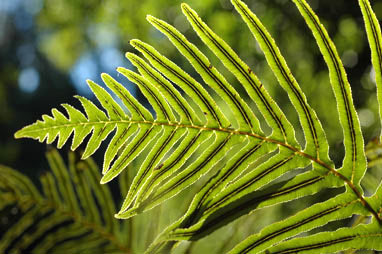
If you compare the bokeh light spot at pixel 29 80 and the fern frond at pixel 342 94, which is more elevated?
the bokeh light spot at pixel 29 80

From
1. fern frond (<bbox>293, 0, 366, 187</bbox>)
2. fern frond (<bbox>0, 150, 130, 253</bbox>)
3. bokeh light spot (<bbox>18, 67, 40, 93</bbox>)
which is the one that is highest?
bokeh light spot (<bbox>18, 67, 40, 93</bbox>)

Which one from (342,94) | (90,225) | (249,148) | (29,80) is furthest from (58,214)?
(29,80)

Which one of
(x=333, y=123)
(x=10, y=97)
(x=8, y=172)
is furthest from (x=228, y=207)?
(x=10, y=97)

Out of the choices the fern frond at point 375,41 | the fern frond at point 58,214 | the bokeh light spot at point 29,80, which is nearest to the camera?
the fern frond at point 375,41

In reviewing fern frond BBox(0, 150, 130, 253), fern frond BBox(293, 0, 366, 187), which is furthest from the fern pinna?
fern frond BBox(0, 150, 130, 253)

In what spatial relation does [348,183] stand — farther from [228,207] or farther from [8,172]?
[8,172]

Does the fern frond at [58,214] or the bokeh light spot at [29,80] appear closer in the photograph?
the fern frond at [58,214]

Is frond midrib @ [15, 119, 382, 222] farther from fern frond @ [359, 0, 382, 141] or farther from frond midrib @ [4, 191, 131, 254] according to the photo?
frond midrib @ [4, 191, 131, 254]

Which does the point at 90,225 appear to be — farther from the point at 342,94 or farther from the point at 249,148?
the point at 342,94

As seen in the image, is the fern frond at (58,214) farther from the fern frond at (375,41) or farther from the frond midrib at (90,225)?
the fern frond at (375,41)

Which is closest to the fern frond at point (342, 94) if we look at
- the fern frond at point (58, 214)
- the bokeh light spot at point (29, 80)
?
the fern frond at point (58, 214)

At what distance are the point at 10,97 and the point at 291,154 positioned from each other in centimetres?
1166

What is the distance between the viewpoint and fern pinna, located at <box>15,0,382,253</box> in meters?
0.48

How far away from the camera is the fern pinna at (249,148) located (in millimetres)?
Answer: 482
